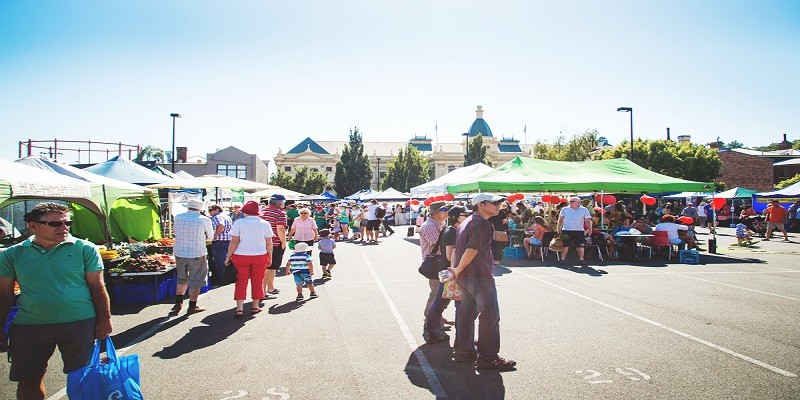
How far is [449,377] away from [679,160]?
47.2 meters

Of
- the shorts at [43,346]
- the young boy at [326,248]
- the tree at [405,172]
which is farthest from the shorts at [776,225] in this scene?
the tree at [405,172]

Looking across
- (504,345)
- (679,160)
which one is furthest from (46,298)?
(679,160)

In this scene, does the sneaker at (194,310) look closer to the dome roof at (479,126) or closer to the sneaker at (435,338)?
the sneaker at (435,338)

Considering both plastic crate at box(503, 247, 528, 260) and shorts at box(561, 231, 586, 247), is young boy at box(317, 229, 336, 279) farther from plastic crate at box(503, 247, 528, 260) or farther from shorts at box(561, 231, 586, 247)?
shorts at box(561, 231, 586, 247)

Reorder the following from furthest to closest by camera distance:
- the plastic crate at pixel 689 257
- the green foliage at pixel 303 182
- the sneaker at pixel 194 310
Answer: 1. the green foliage at pixel 303 182
2. the plastic crate at pixel 689 257
3. the sneaker at pixel 194 310

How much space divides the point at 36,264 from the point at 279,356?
2652 millimetres

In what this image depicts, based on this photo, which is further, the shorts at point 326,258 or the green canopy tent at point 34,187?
the shorts at point 326,258

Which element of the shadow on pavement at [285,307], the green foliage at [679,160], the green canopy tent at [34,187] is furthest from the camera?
the green foliage at [679,160]

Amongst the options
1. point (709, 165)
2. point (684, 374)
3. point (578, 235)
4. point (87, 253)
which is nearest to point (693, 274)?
point (578, 235)

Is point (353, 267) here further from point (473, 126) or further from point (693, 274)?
point (473, 126)

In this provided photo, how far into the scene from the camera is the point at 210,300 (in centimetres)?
852

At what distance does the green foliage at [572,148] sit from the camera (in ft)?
162

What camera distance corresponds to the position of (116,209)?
44.4 ft

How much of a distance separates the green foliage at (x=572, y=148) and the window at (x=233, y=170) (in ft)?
132
